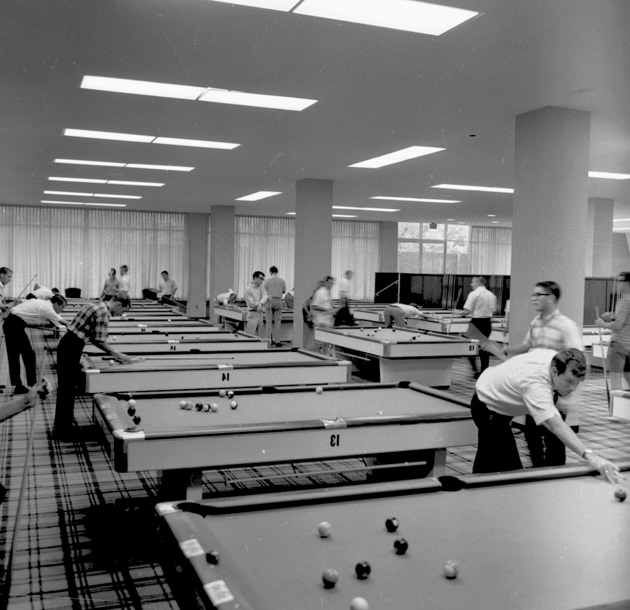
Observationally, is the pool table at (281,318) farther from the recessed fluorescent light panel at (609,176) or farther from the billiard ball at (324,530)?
the billiard ball at (324,530)

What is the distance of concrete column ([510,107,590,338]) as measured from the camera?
563cm

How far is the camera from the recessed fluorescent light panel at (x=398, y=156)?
7.66 m

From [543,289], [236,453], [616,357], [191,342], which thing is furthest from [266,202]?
[236,453]

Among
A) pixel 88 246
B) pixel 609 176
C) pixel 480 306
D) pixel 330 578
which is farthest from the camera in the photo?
pixel 88 246

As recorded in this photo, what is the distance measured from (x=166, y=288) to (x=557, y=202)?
11413mm

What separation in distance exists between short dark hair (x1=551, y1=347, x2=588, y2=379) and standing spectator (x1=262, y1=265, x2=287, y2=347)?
8.57 meters

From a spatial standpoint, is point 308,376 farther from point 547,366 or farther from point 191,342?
point 547,366

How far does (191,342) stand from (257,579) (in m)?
5.03

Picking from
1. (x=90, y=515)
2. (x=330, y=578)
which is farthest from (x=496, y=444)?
(x=90, y=515)

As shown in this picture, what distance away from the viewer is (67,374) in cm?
550

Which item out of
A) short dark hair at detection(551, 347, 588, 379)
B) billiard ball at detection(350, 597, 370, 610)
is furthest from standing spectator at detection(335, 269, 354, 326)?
billiard ball at detection(350, 597, 370, 610)

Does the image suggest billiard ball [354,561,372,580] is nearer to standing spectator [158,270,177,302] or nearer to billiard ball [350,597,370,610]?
billiard ball [350,597,370,610]

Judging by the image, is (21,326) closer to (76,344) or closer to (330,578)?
(76,344)

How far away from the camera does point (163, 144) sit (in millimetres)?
7652
